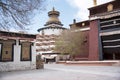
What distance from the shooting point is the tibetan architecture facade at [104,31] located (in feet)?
113

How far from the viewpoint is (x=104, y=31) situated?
35.9 metres

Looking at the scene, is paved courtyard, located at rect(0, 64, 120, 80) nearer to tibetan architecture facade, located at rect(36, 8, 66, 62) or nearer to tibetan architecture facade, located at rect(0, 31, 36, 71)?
tibetan architecture facade, located at rect(0, 31, 36, 71)

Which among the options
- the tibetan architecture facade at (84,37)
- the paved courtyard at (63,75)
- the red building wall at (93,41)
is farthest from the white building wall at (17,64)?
the tibetan architecture facade at (84,37)

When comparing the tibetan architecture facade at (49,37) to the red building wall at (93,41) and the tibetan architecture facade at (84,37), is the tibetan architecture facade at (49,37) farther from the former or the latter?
the red building wall at (93,41)

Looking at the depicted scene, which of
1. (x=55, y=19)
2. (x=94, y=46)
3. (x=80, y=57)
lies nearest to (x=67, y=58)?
(x=80, y=57)

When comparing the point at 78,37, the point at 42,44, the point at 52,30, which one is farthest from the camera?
the point at 52,30

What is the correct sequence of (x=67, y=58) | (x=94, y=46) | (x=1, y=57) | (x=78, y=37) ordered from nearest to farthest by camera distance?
(x=1, y=57) < (x=94, y=46) < (x=78, y=37) < (x=67, y=58)

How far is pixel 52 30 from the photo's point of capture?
198ft

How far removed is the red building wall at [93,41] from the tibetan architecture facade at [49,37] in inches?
511

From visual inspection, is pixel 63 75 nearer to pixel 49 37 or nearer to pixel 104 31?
pixel 104 31

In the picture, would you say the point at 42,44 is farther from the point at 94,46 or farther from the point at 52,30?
the point at 94,46

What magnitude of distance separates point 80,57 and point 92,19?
9344 mm

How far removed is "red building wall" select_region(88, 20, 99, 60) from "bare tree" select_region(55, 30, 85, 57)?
308cm

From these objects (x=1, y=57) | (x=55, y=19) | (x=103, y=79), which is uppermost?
(x=55, y=19)
